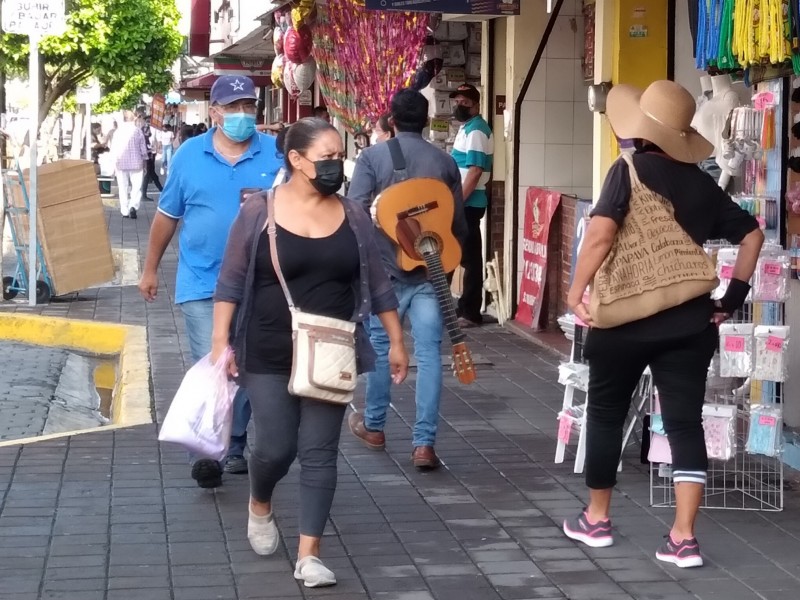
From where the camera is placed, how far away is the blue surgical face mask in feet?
20.9

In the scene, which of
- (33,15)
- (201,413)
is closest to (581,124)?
(33,15)

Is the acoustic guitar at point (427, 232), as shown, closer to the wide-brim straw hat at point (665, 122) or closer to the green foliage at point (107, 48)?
the wide-brim straw hat at point (665, 122)

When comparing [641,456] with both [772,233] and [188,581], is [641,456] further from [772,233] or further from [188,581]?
[188,581]

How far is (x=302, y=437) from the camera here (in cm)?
511

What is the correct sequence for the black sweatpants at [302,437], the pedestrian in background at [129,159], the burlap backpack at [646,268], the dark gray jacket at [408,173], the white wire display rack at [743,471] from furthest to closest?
the pedestrian in background at [129,159], the dark gray jacket at [408,173], the white wire display rack at [743,471], the burlap backpack at [646,268], the black sweatpants at [302,437]

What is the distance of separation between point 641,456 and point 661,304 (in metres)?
1.97

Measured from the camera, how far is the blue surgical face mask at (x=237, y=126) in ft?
20.9

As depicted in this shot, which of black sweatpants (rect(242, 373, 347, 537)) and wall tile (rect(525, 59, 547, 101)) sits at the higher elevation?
wall tile (rect(525, 59, 547, 101))

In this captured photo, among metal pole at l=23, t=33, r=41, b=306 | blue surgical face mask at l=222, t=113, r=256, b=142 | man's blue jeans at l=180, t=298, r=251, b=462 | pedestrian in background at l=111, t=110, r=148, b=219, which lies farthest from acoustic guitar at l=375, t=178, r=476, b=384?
pedestrian in background at l=111, t=110, r=148, b=219

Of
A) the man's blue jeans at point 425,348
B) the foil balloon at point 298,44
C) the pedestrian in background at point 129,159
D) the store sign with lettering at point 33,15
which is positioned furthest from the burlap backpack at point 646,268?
the pedestrian in background at point 129,159

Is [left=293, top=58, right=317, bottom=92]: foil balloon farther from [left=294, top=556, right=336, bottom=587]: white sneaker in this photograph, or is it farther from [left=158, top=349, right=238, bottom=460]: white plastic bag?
[left=294, top=556, right=336, bottom=587]: white sneaker

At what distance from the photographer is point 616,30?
9.14m

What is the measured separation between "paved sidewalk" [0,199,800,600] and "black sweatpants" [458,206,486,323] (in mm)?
3903

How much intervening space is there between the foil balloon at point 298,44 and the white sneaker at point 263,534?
9.23m
